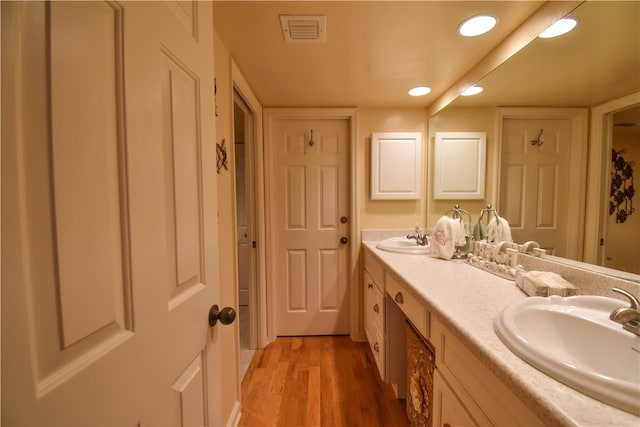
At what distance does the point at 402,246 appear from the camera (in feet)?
6.43

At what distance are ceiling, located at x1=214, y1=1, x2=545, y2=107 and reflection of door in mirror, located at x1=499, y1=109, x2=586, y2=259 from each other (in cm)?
48

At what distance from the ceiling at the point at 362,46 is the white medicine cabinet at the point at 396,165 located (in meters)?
0.35

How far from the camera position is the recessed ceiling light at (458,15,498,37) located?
1.09 m

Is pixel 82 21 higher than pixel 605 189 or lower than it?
higher

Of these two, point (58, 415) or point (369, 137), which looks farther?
point (369, 137)

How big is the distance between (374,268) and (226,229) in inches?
42.0

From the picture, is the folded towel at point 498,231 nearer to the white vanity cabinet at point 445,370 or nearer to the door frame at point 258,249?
the white vanity cabinet at point 445,370

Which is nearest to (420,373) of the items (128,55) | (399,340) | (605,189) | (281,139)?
(399,340)

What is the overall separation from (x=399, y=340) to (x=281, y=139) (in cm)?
180

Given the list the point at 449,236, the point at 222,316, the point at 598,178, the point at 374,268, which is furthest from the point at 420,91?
the point at 222,316

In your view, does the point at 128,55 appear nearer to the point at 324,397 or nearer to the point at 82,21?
the point at 82,21

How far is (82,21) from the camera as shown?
36cm

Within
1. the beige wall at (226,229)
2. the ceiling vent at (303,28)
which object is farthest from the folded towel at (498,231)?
the beige wall at (226,229)

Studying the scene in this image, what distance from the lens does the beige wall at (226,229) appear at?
4.10 ft
